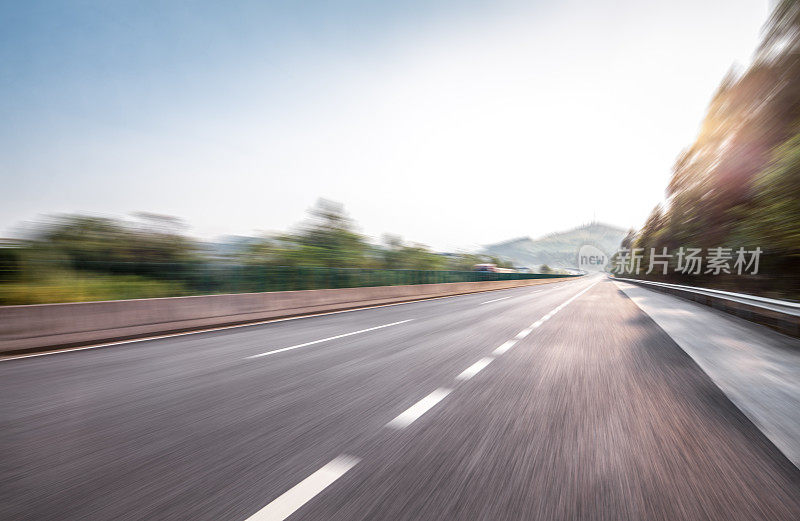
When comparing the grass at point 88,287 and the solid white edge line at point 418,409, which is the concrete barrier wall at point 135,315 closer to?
the grass at point 88,287

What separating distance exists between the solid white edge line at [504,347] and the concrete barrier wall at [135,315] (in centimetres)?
723

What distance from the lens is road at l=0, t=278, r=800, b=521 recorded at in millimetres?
2068

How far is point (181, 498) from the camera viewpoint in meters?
2.13

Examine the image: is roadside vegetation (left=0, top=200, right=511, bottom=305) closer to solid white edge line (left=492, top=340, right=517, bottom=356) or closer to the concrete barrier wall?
the concrete barrier wall

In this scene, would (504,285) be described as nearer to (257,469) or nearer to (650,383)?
(650,383)

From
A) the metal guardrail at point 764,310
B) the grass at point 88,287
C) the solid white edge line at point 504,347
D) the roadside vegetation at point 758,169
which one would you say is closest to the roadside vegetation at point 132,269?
the grass at point 88,287

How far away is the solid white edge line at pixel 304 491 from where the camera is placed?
1930 millimetres

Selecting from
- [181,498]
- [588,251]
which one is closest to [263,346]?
[181,498]

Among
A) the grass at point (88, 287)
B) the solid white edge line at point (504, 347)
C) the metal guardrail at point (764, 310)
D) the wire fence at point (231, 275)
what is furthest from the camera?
the wire fence at point (231, 275)

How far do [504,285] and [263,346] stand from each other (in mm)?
33672

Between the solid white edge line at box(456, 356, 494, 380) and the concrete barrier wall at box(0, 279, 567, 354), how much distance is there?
23.9 feet

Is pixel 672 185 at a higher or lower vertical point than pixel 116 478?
higher

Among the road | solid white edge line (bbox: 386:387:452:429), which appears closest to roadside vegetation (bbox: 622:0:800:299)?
the road

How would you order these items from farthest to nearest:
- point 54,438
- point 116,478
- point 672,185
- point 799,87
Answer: point 672,185, point 799,87, point 54,438, point 116,478
